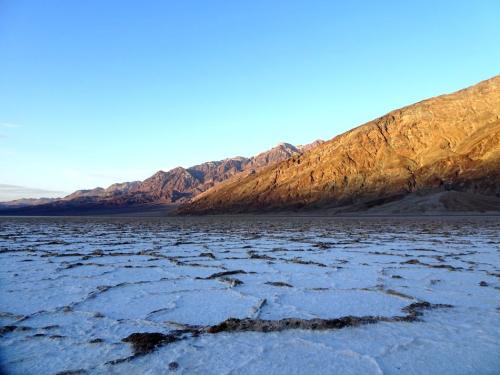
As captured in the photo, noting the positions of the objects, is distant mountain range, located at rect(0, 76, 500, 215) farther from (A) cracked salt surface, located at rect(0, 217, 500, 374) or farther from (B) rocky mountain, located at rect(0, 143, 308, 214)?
(B) rocky mountain, located at rect(0, 143, 308, 214)

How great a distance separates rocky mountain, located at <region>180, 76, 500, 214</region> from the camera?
44062 millimetres

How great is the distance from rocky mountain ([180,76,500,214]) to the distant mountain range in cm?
10

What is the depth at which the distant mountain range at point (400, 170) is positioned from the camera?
4272cm

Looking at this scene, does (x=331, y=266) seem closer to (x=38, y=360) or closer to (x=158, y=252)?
(x=158, y=252)

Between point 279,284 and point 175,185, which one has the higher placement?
point 175,185

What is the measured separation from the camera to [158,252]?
33.1 feet

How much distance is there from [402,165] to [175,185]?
9967 centimetres

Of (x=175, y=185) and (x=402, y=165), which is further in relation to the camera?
(x=175, y=185)

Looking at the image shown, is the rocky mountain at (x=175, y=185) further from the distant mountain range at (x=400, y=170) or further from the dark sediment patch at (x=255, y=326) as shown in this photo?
the dark sediment patch at (x=255, y=326)

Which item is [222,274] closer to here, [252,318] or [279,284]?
[279,284]

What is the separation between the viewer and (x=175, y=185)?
142125mm

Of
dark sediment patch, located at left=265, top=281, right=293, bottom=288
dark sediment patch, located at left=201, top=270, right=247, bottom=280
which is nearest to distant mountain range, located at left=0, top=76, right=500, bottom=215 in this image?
dark sediment patch, located at left=201, top=270, right=247, bottom=280

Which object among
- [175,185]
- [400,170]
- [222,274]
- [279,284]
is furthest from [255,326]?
[175,185]

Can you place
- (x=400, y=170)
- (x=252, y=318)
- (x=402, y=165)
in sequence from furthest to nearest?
(x=402, y=165) < (x=400, y=170) < (x=252, y=318)
